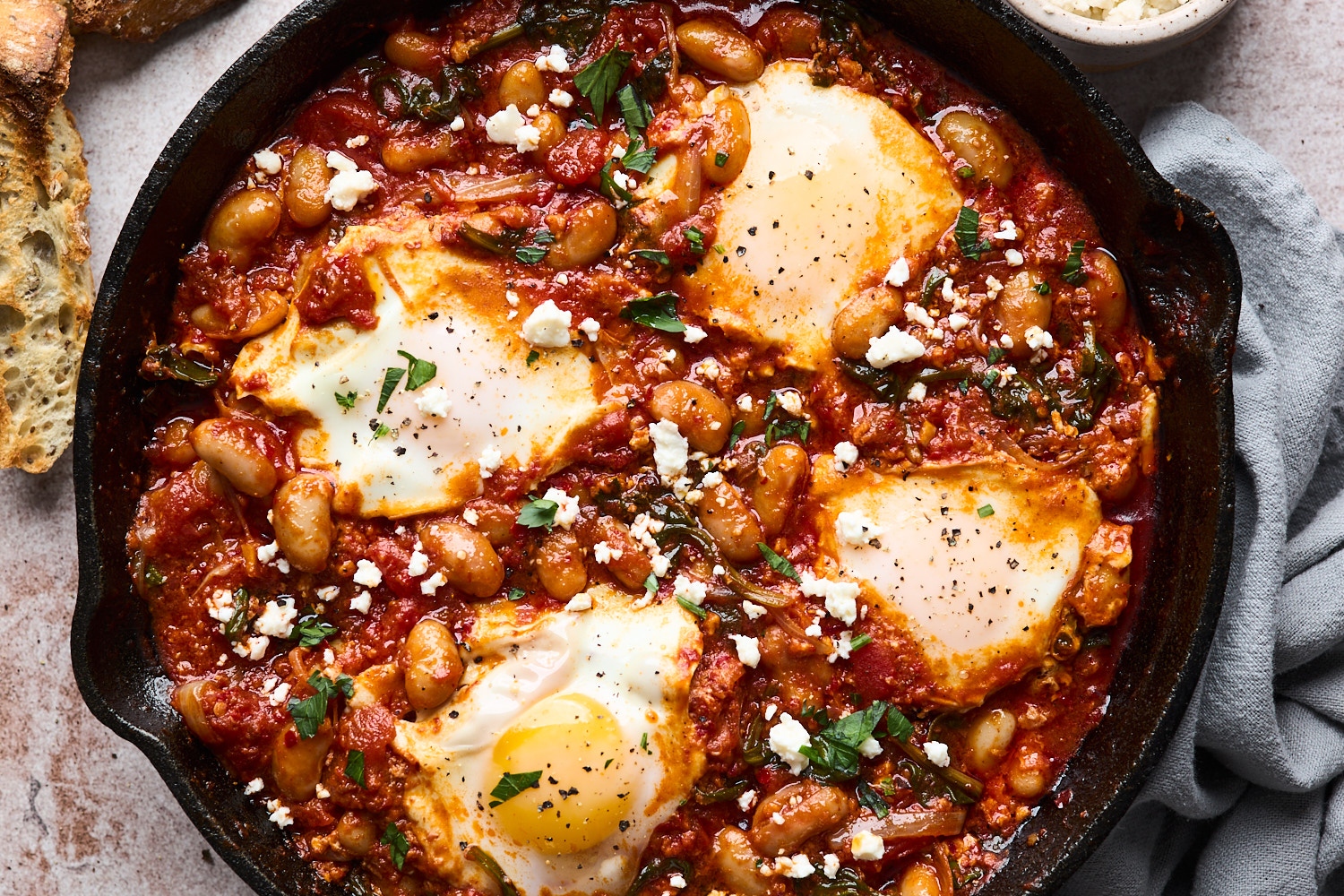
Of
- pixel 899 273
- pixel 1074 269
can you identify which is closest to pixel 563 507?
pixel 899 273

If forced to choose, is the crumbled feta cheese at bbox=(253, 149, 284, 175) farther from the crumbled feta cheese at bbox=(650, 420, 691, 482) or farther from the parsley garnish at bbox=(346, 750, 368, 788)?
the parsley garnish at bbox=(346, 750, 368, 788)

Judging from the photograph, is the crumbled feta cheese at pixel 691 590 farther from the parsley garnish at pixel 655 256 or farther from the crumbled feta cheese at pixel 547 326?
the parsley garnish at pixel 655 256

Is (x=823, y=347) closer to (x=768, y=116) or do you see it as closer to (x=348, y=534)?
(x=768, y=116)

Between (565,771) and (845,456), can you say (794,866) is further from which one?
(845,456)

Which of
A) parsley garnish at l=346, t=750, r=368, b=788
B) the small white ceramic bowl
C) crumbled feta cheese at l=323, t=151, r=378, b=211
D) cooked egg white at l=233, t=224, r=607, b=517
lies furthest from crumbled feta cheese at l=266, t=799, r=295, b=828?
the small white ceramic bowl

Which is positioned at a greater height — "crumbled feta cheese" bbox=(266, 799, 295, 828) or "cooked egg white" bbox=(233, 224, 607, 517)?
"cooked egg white" bbox=(233, 224, 607, 517)

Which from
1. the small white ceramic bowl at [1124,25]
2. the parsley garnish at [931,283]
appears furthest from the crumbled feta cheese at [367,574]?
the small white ceramic bowl at [1124,25]
